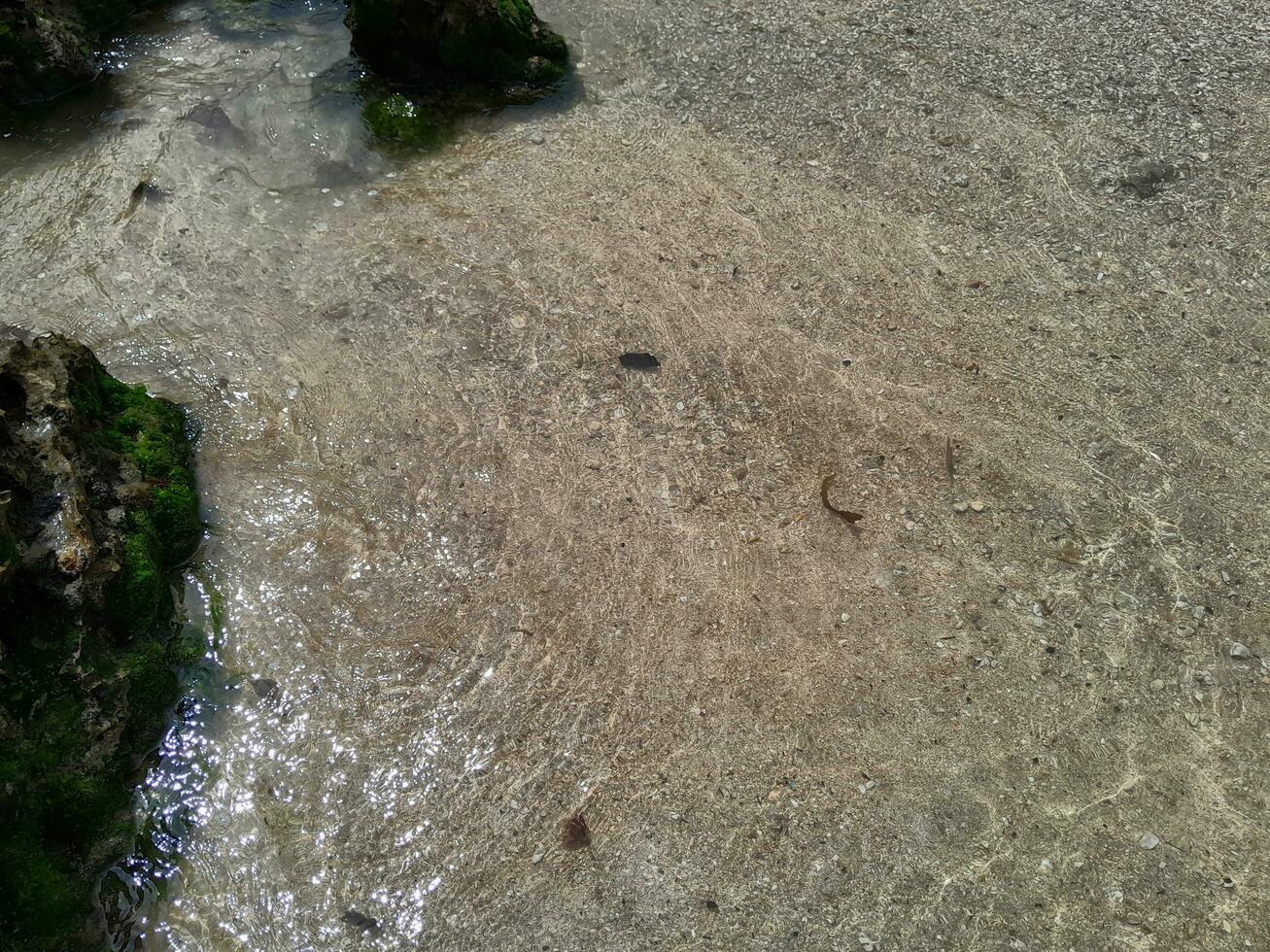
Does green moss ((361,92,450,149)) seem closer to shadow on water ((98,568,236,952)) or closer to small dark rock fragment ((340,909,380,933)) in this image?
shadow on water ((98,568,236,952))

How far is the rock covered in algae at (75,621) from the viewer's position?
3096 mm

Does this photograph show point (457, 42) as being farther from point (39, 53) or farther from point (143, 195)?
point (39, 53)

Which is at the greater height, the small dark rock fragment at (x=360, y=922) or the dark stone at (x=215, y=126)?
the dark stone at (x=215, y=126)

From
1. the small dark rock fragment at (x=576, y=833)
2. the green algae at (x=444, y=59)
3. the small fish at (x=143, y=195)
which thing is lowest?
the small dark rock fragment at (x=576, y=833)

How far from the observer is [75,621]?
3451 millimetres

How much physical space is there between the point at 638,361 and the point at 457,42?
2.64 meters

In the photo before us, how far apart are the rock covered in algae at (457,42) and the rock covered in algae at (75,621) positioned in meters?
2.90

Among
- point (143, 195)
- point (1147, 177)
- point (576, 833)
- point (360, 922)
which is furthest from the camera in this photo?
point (143, 195)

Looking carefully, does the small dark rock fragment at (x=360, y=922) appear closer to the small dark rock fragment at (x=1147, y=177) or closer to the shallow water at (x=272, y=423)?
the shallow water at (x=272, y=423)

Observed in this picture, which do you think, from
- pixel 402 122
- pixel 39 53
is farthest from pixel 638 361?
pixel 39 53

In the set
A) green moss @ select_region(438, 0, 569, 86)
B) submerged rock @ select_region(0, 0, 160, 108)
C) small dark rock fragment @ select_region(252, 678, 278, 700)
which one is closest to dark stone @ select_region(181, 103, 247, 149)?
submerged rock @ select_region(0, 0, 160, 108)

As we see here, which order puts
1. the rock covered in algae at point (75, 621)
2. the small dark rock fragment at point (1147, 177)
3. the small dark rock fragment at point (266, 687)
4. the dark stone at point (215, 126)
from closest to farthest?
the rock covered in algae at point (75, 621), the small dark rock fragment at point (266, 687), the small dark rock fragment at point (1147, 177), the dark stone at point (215, 126)

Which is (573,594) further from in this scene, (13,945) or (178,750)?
(13,945)

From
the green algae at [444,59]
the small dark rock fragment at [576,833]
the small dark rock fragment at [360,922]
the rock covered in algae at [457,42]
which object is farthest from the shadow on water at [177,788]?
the rock covered in algae at [457,42]
